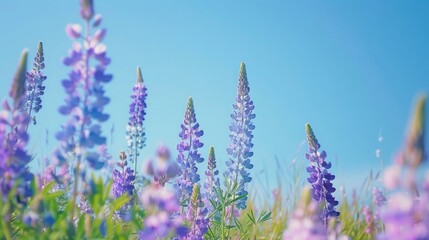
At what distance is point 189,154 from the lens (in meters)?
5.79

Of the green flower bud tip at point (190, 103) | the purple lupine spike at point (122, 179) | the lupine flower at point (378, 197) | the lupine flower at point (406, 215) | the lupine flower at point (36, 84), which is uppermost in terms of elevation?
the lupine flower at point (36, 84)

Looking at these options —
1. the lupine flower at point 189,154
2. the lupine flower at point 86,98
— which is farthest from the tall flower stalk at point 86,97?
the lupine flower at point 189,154

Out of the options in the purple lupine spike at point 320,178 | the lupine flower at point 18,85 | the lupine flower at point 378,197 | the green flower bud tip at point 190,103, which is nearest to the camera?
the lupine flower at point 18,85

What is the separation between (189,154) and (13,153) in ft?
9.61

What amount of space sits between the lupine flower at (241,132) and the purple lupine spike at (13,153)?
3296mm

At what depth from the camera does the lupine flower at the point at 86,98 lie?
112 inches

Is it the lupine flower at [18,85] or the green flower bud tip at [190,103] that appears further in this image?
the green flower bud tip at [190,103]

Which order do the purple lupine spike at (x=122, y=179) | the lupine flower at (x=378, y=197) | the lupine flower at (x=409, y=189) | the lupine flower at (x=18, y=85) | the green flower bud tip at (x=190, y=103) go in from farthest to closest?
1. the lupine flower at (x=378, y=197)
2. the green flower bud tip at (x=190, y=103)
3. the purple lupine spike at (x=122, y=179)
4. the lupine flower at (x=18, y=85)
5. the lupine flower at (x=409, y=189)

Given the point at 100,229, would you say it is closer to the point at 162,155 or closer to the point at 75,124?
the point at 75,124

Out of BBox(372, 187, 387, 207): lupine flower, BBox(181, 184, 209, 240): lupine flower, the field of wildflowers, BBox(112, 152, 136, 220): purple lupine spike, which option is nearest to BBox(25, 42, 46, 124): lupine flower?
the field of wildflowers

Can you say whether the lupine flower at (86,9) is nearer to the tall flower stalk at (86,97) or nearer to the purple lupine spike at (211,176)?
the tall flower stalk at (86,97)

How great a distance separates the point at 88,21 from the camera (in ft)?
→ 9.51

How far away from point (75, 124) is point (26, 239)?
802 mm

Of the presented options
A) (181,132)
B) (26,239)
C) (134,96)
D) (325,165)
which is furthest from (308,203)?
(134,96)
